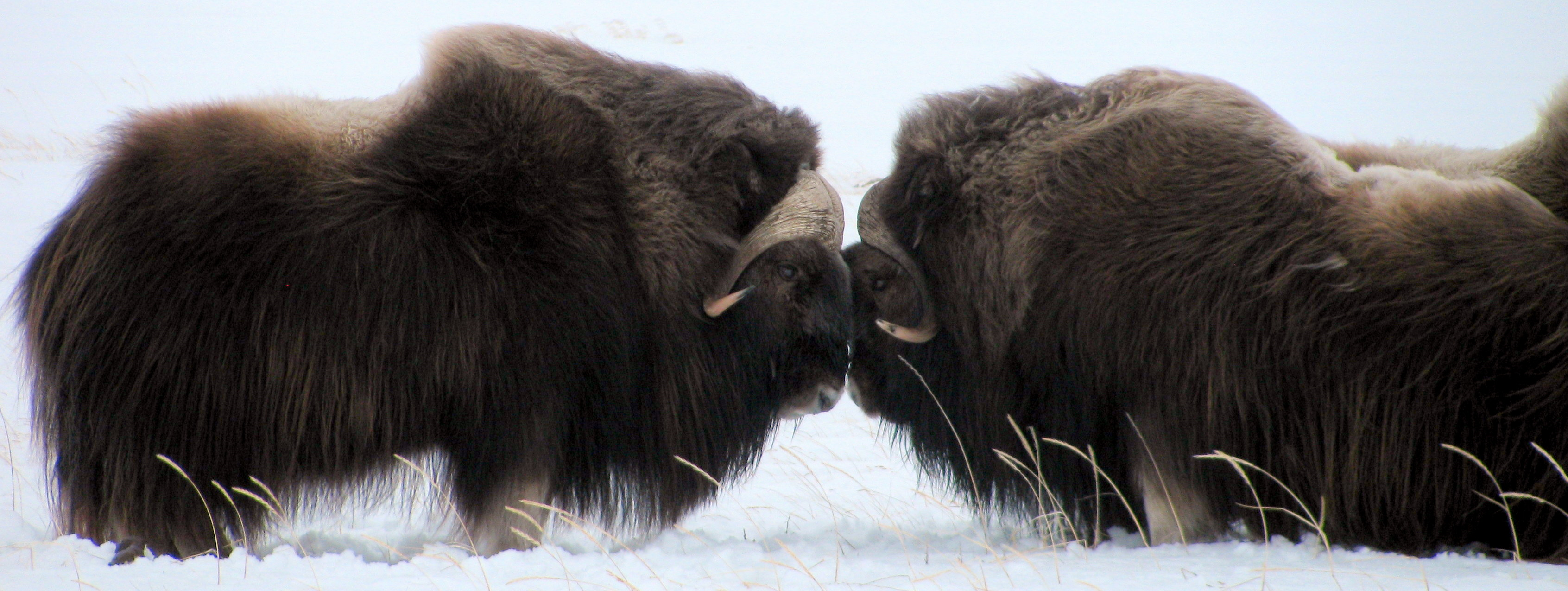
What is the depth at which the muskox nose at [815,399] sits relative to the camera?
9.11 feet

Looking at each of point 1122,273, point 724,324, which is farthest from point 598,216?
point 1122,273

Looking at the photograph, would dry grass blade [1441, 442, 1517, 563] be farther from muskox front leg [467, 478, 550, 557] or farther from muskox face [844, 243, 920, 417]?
muskox front leg [467, 478, 550, 557]

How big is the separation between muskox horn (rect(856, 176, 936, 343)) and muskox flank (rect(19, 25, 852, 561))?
0.52ft

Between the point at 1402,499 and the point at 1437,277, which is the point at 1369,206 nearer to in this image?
the point at 1437,277

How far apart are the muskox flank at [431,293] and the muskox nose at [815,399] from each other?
0.61ft

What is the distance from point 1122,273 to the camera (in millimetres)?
2365

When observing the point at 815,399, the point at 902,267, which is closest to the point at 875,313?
the point at 902,267

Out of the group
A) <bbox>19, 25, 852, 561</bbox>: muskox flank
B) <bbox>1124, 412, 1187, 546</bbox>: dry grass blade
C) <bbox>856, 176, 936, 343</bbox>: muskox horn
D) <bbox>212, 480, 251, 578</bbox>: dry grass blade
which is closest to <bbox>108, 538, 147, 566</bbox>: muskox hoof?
<bbox>19, 25, 852, 561</bbox>: muskox flank

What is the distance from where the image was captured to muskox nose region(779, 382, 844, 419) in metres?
2.78

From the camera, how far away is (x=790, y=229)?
2.62m

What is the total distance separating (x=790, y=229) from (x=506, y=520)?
A: 0.96 metres

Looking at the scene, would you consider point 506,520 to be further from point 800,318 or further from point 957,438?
point 957,438

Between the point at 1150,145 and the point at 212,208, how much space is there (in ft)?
6.82

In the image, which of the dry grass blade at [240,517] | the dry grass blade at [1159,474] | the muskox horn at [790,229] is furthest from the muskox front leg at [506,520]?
the dry grass blade at [1159,474]
